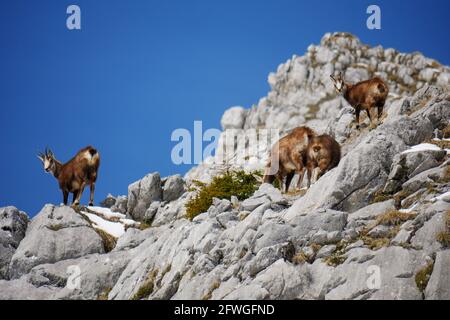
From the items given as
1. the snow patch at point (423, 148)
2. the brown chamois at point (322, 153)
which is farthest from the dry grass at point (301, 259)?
the brown chamois at point (322, 153)

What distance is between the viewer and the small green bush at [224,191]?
93.2 feet

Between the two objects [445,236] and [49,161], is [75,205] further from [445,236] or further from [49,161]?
[445,236]

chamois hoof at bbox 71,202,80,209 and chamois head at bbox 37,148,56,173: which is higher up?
chamois head at bbox 37,148,56,173

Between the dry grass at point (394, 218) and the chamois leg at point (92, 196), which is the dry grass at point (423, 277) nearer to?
the dry grass at point (394, 218)

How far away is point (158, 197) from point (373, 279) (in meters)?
26.3

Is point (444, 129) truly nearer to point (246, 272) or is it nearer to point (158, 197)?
point (246, 272)

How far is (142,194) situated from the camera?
38875mm

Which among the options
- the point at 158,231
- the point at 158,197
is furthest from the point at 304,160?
the point at 158,197

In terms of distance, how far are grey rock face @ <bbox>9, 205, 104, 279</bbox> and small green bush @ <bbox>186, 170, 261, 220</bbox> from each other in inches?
206

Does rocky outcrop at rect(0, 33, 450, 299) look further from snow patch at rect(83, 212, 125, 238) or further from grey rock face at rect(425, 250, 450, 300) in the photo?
snow patch at rect(83, 212, 125, 238)

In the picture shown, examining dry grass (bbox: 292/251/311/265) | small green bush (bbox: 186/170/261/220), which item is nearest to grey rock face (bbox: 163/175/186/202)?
small green bush (bbox: 186/170/261/220)

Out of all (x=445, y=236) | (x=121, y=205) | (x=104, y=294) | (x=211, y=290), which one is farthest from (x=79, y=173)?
(x=445, y=236)

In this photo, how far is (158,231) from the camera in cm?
2862

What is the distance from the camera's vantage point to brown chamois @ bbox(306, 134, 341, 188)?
24.0 m
